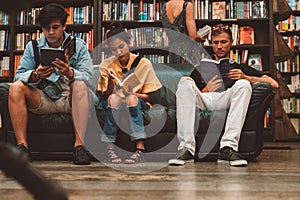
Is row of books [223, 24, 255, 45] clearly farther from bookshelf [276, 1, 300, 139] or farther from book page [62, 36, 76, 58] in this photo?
book page [62, 36, 76, 58]

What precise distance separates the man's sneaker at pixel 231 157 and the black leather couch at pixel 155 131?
0.14m

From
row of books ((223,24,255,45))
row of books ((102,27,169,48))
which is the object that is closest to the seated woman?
row of books ((102,27,169,48))

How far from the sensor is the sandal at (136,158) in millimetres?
2425

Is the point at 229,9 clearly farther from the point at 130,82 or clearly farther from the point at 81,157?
the point at 81,157

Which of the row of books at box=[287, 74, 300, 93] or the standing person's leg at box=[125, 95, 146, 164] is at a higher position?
the row of books at box=[287, 74, 300, 93]

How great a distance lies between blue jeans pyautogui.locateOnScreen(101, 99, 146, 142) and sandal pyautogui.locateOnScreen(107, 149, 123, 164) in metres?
0.08

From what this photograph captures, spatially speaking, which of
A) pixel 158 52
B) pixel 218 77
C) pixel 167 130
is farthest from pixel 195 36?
pixel 158 52

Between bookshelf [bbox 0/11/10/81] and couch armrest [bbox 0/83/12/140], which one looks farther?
bookshelf [bbox 0/11/10/81]

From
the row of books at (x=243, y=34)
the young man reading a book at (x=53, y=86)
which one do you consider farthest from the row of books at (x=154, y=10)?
the young man reading a book at (x=53, y=86)

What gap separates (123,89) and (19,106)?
608 millimetres

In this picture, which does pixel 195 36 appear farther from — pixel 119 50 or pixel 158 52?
pixel 158 52

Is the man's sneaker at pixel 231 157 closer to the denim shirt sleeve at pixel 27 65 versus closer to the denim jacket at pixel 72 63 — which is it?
the denim jacket at pixel 72 63

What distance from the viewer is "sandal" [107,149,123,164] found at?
244cm

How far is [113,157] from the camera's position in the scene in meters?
2.47
